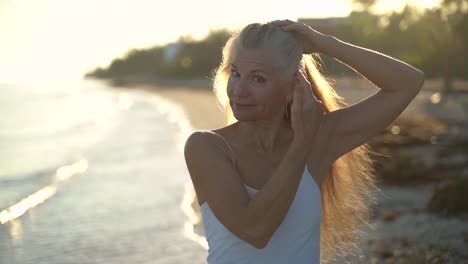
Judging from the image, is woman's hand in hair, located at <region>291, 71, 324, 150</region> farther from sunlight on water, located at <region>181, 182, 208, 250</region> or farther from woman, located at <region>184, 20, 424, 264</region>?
sunlight on water, located at <region>181, 182, 208, 250</region>

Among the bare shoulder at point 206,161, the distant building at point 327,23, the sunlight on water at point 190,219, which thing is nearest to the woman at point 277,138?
the bare shoulder at point 206,161

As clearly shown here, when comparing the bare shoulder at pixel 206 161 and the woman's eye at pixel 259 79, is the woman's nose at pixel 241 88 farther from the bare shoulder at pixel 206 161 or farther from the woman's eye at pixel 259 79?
the bare shoulder at pixel 206 161

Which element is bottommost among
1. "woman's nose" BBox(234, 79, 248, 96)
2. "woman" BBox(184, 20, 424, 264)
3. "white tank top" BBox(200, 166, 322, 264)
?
"white tank top" BBox(200, 166, 322, 264)

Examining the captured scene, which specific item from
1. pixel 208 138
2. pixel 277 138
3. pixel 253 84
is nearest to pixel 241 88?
pixel 253 84

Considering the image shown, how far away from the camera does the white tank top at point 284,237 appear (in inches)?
102

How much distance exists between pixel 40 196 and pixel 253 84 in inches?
473

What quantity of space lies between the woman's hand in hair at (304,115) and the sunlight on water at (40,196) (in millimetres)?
8900

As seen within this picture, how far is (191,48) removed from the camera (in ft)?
480

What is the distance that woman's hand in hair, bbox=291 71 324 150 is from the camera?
2.50m

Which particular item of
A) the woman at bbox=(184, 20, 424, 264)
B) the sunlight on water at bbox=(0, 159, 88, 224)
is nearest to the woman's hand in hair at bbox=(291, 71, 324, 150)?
the woman at bbox=(184, 20, 424, 264)

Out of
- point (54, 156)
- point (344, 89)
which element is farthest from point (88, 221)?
point (344, 89)

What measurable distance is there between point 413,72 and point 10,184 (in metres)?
14.9

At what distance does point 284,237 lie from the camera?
104 inches

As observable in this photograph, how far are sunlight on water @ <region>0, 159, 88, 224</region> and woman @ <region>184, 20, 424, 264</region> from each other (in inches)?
339
